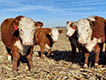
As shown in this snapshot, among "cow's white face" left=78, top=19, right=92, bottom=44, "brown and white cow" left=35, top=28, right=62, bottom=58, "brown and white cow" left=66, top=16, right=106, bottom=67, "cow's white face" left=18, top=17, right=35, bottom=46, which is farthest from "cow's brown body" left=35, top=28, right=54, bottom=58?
"cow's white face" left=18, top=17, right=35, bottom=46

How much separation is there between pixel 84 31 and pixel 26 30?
2947mm

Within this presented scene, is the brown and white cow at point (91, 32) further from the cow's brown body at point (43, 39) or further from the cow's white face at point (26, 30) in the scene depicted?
the cow's brown body at point (43, 39)

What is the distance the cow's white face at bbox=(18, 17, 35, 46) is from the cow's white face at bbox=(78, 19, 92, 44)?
2426 millimetres

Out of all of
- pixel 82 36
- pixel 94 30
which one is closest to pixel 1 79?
pixel 82 36

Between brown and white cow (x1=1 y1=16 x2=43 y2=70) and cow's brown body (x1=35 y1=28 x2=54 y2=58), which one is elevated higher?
brown and white cow (x1=1 y1=16 x2=43 y2=70)

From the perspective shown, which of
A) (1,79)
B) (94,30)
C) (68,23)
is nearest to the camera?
(1,79)

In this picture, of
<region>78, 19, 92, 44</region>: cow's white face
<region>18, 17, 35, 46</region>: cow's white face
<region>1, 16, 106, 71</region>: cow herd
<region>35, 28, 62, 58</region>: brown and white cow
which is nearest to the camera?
<region>18, 17, 35, 46</region>: cow's white face

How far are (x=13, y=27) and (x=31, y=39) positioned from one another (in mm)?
1300

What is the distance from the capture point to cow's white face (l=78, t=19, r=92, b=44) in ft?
26.2

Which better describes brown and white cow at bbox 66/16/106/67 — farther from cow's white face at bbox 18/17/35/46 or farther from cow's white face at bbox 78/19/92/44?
cow's white face at bbox 18/17/35/46

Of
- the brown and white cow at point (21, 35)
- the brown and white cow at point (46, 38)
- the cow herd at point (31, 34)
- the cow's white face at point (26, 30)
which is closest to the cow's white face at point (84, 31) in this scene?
the cow herd at point (31, 34)

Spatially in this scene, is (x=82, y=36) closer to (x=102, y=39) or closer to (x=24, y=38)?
(x=102, y=39)

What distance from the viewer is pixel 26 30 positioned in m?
7.12

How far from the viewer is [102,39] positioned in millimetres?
8469
